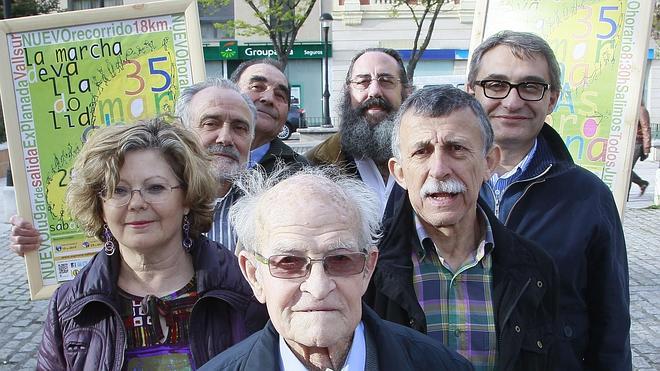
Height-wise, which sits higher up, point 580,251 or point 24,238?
point 580,251

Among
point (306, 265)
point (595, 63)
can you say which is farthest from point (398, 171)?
point (595, 63)

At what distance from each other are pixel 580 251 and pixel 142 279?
1.62 meters

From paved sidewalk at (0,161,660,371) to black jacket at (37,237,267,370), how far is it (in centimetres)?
357

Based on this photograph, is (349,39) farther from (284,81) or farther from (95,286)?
(95,286)

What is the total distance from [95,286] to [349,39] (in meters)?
26.8

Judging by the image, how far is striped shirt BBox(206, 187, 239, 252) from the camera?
2961 mm

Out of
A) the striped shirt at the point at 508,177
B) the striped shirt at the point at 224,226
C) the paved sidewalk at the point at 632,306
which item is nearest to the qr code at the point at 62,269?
the striped shirt at the point at 224,226

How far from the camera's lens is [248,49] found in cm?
2988

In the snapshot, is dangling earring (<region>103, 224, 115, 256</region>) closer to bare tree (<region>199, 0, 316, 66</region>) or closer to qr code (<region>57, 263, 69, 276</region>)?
qr code (<region>57, 263, 69, 276</region>)

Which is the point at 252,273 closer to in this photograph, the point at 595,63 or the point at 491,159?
the point at 491,159

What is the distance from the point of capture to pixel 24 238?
3.22 meters

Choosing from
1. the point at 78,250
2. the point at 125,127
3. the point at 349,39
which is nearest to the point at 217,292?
the point at 125,127

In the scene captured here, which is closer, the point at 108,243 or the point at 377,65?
the point at 108,243

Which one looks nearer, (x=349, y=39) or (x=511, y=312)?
(x=511, y=312)
